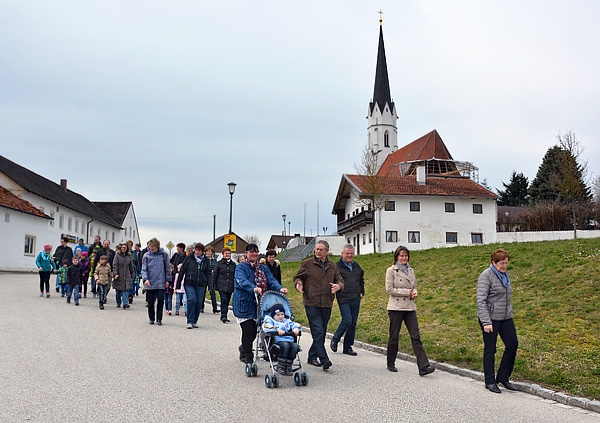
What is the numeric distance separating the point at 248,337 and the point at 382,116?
8203cm

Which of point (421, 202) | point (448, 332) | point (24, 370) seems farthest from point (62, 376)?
point (421, 202)

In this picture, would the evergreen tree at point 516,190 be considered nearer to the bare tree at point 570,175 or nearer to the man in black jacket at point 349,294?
the bare tree at point 570,175

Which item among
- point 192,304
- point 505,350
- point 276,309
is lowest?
point 505,350

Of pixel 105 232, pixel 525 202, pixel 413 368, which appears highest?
pixel 525 202

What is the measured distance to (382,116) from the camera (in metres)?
87.5

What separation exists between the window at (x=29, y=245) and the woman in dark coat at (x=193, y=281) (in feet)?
101

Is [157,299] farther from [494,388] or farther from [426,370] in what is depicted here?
[494,388]

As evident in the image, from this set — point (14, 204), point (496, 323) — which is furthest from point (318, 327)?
point (14, 204)

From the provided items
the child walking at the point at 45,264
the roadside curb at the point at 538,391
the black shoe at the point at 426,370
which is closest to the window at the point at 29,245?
the child walking at the point at 45,264

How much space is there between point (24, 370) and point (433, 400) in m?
5.37

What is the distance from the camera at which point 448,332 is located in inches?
492

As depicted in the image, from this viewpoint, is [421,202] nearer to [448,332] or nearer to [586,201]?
[586,201]

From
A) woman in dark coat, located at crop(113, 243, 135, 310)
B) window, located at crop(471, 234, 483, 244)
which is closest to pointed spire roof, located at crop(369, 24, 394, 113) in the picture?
window, located at crop(471, 234, 483, 244)

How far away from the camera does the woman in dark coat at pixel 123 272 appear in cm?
1619
